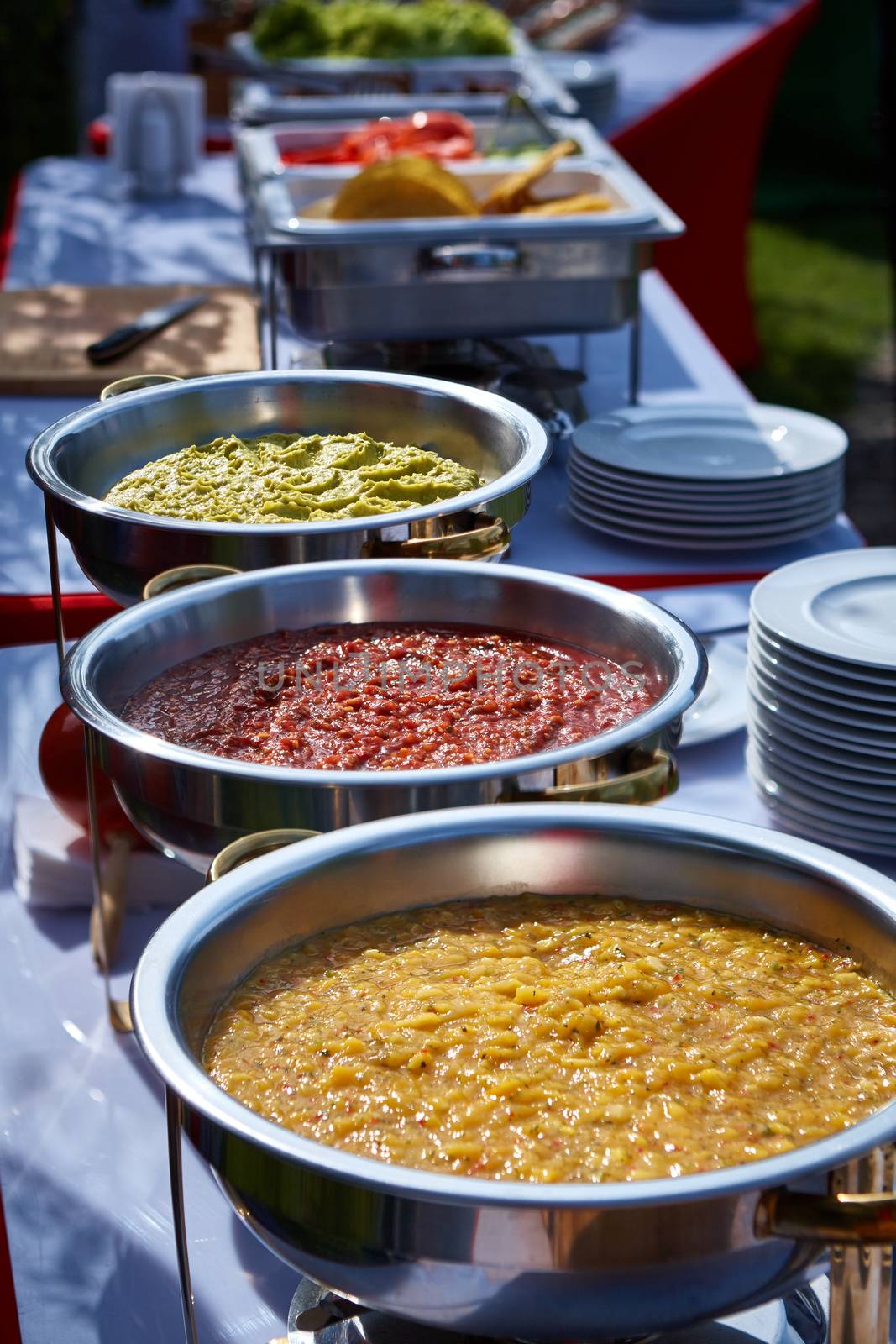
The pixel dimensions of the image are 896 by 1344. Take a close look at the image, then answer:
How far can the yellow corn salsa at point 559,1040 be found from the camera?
0.61 m

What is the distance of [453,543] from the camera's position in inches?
41.1

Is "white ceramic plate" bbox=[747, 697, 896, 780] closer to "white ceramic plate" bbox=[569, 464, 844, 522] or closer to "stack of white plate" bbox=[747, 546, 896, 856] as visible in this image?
"stack of white plate" bbox=[747, 546, 896, 856]

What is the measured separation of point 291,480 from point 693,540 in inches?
21.8

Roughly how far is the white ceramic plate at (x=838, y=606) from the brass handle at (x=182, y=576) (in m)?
0.40

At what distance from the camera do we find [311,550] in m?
1.01

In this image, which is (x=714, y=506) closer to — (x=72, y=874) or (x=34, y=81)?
(x=72, y=874)

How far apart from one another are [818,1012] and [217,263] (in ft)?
7.55

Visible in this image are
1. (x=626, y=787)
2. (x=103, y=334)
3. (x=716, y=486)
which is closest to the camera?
(x=626, y=787)

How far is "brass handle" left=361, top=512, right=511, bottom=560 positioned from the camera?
103 centimetres

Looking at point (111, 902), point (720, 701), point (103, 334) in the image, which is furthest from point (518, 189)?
point (111, 902)

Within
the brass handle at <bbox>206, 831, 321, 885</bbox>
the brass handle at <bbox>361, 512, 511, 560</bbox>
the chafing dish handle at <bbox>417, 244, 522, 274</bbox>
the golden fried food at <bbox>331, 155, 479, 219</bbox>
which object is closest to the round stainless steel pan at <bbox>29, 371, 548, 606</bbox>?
the brass handle at <bbox>361, 512, 511, 560</bbox>

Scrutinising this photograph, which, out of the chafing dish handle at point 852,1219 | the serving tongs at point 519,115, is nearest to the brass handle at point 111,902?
the chafing dish handle at point 852,1219

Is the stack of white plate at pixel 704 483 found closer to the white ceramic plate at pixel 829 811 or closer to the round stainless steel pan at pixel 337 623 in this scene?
the white ceramic plate at pixel 829 811

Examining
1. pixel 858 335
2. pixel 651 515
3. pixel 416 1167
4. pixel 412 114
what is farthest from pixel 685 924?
pixel 858 335
